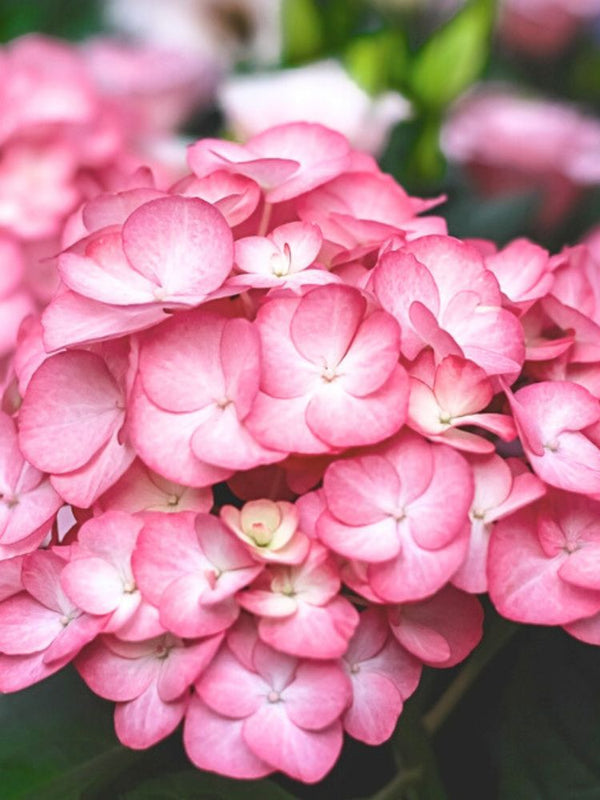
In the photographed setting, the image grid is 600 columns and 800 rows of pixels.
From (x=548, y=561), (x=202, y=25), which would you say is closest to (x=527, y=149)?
(x=202, y=25)

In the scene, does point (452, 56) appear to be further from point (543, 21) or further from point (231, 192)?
point (231, 192)

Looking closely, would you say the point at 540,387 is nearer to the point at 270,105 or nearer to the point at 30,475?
the point at 30,475

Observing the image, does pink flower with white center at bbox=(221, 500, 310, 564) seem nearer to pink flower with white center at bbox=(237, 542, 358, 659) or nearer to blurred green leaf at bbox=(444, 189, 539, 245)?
pink flower with white center at bbox=(237, 542, 358, 659)

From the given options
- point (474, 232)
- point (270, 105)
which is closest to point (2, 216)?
point (270, 105)

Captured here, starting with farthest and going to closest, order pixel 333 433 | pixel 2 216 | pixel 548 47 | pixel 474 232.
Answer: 1. pixel 548 47
2. pixel 474 232
3. pixel 2 216
4. pixel 333 433

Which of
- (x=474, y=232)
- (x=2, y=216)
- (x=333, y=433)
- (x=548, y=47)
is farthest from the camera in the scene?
(x=548, y=47)

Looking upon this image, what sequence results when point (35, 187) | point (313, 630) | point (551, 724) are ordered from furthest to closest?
point (35, 187)
point (551, 724)
point (313, 630)

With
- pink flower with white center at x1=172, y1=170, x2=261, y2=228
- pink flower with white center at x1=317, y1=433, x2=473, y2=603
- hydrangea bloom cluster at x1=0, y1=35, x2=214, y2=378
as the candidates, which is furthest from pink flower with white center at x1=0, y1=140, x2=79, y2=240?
pink flower with white center at x1=317, y1=433, x2=473, y2=603
